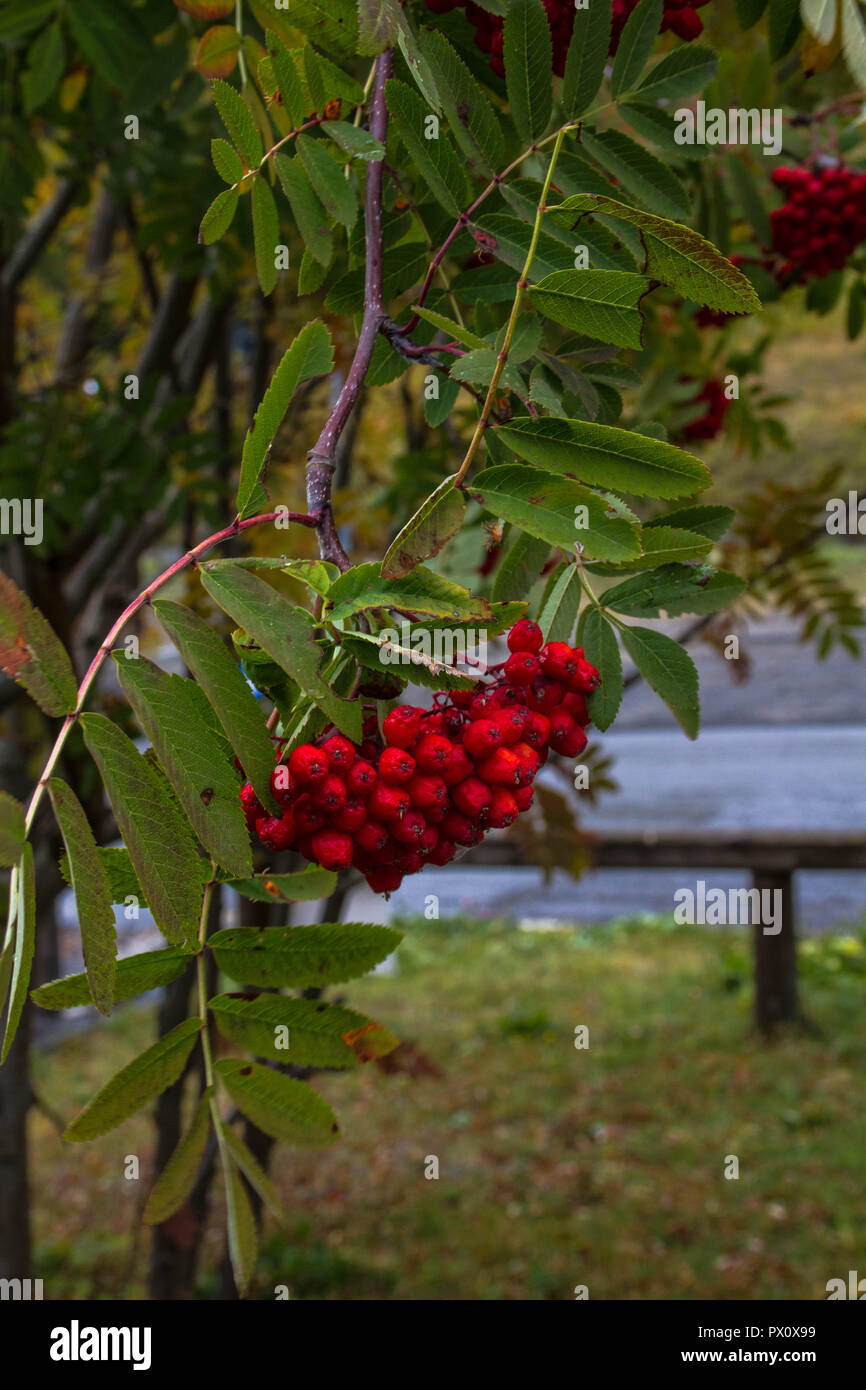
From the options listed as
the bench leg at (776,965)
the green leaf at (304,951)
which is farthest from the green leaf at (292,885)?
the bench leg at (776,965)

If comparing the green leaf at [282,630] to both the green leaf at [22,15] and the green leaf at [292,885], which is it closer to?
the green leaf at [292,885]

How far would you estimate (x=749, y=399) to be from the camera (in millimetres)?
2832

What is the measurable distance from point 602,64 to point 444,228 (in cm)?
21

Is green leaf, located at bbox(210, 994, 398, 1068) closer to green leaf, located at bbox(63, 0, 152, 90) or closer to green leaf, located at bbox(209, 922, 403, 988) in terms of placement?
green leaf, located at bbox(209, 922, 403, 988)

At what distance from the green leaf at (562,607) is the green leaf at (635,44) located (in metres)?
0.51

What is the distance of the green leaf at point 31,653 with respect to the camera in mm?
779

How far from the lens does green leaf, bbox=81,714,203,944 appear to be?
76 centimetres

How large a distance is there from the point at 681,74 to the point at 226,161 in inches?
19.1

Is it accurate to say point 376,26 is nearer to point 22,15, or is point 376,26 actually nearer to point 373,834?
point 373,834

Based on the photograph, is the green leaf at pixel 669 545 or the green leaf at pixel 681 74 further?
the green leaf at pixel 681 74

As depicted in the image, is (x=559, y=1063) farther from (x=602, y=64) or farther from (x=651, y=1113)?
(x=602, y=64)

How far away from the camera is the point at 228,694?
30.4 inches

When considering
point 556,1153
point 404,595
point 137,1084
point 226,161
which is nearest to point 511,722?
point 404,595

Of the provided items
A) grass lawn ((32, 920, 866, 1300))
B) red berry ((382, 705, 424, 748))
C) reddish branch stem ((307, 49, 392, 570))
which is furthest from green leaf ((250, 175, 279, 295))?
grass lawn ((32, 920, 866, 1300))
